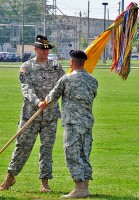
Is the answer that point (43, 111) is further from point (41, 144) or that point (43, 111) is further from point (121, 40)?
point (121, 40)

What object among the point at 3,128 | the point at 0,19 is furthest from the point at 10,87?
the point at 0,19

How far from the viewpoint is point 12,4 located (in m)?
154

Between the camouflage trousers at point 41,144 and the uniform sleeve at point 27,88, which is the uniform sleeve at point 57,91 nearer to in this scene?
the uniform sleeve at point 27,88

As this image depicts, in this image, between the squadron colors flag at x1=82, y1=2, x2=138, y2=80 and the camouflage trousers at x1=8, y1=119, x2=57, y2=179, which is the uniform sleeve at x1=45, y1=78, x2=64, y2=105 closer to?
the camouflage trousers at x1=8, y1=119, x2=57, y2=179

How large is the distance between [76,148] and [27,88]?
3.48ft

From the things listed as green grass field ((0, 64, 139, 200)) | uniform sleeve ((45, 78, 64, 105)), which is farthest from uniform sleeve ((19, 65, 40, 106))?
green grass field ((0, 64, 139, 200))

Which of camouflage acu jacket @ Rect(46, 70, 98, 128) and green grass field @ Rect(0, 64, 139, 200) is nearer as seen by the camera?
camouflage acu jacket @ Rect(46, 70, 98, 128)

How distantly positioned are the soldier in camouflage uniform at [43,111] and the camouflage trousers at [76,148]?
1.67 ft

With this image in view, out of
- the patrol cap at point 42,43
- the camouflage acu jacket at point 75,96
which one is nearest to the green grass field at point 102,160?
the camouflage acu jacket at point 75,96

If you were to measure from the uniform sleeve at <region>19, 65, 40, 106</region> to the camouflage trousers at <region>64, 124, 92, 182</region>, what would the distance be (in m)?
0.56

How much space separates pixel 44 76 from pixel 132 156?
15.0 ft

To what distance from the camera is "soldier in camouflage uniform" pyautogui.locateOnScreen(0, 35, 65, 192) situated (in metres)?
11.4

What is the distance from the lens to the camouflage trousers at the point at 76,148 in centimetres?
1084

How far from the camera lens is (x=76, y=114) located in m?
10.9
